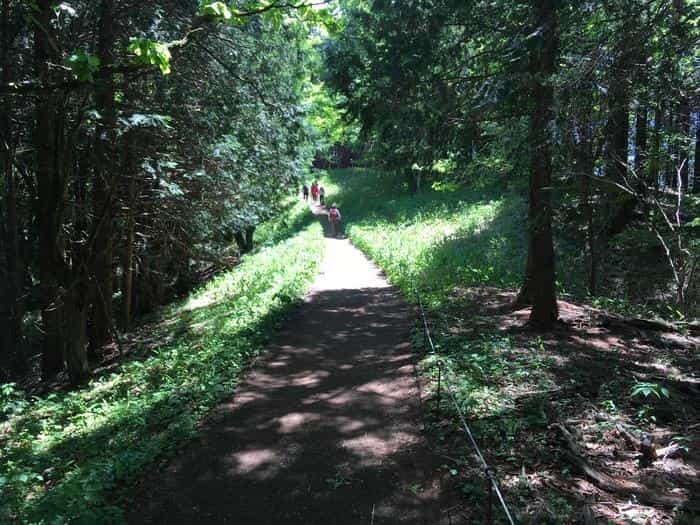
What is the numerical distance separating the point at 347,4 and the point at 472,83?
5811 mm

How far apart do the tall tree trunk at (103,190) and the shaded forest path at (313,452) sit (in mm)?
3895

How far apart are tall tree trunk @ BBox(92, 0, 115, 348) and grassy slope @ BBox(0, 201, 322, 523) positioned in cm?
122

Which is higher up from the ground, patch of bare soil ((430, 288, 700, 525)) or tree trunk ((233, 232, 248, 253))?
tree trunk ((233, 232, 248, 253))

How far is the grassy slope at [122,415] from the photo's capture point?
419 centimetres

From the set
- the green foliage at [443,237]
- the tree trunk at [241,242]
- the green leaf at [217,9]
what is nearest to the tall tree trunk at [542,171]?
the green foliage at [443,237]

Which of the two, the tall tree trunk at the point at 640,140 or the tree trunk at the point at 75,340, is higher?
the tall tree trunk at the point at 640,140

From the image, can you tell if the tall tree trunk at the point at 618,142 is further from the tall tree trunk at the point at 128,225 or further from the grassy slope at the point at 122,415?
the tall tree trunk at the point at 128,225

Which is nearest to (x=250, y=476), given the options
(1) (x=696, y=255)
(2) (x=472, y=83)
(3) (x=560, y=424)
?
(3) (x=560, y=424)

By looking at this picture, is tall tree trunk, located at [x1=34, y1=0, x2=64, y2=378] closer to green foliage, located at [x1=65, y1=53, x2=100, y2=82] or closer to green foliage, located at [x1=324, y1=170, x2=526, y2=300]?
green foliage, located at [x1=65, y1=53, x2=100, y2=82]

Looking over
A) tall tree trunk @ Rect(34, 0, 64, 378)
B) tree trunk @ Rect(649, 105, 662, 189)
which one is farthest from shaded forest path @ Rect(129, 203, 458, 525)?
tree trunk @ Rect(649, 105, 662, 189)

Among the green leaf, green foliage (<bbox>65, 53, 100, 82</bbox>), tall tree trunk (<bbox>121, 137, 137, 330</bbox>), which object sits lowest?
tall tree trunk (<bbox>121, 137, 137, 330</bbox>)

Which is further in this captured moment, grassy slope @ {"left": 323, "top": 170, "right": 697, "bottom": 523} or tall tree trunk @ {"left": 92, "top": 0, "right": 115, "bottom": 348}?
tall tree trunk @ {"left": 92, "top": 0, "right": 115, "bottom": 348}

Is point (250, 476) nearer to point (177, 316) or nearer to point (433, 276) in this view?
point (433, 276)

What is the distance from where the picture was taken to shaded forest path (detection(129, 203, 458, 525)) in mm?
4070
